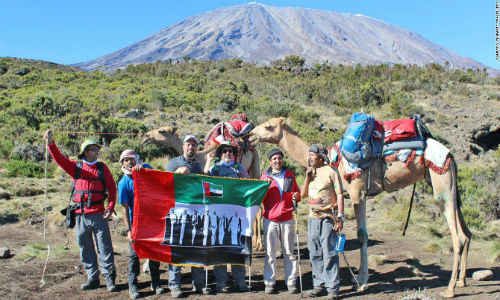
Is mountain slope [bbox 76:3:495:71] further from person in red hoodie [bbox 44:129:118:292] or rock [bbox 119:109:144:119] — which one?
person in red hoodie [bbox 44:129:118:292]

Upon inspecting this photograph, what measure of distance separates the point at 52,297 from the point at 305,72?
1448 inches

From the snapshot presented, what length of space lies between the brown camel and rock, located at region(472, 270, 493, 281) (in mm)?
3846

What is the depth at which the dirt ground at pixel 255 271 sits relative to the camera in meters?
6.04

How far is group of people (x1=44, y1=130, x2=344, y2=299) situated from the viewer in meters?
5.81

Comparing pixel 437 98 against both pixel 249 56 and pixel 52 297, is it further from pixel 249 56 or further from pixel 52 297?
pixel 249 56

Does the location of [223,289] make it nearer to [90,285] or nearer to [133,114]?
[90,285]

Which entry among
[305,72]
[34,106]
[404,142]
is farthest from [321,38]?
[404,142]

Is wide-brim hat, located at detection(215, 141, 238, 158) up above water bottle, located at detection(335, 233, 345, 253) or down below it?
above

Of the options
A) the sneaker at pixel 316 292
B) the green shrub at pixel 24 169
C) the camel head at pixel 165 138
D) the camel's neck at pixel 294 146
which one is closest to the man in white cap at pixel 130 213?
the sneaker at pixel 316 292

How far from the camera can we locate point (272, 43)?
492 ft

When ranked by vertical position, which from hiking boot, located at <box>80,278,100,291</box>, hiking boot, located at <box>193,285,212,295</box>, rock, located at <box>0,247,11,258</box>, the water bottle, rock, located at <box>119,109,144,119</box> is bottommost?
hiking boot, located at <box>193,285,212,295</box>

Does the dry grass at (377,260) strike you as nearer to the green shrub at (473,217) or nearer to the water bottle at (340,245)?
the water bottle at (340,245)

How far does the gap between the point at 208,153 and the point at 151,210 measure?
248 centimetres

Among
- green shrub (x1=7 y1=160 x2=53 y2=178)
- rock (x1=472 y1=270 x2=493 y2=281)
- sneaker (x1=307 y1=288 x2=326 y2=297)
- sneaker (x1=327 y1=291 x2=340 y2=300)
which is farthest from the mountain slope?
sneaker (x1=327 y1=291 x2=340 y2=300)
